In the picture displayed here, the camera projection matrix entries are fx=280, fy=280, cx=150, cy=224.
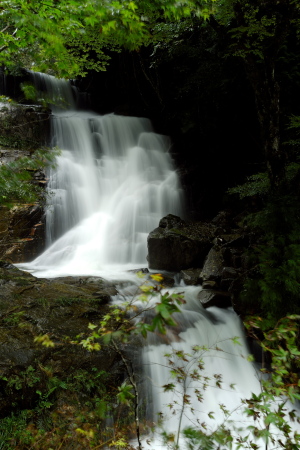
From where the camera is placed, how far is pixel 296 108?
10.3m

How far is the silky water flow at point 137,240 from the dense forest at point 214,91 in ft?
2.95

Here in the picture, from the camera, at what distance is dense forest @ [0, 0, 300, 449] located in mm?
3129

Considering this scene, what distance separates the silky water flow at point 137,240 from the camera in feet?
13.9

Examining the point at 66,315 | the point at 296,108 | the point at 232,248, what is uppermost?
the point at 296,108

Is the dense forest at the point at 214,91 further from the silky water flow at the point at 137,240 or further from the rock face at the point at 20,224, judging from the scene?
the rock face at the point at 20,224

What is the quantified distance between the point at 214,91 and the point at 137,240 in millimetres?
7475

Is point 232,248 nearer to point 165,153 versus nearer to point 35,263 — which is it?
point 35,263

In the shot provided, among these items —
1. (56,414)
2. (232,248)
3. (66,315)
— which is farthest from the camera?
(232,248)

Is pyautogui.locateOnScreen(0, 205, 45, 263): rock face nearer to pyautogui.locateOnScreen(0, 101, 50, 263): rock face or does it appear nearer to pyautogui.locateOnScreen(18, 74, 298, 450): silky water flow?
pyautogui.locateOnScreen(0, 101, 50, 263): rock face

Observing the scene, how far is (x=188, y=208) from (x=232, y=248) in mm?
5248

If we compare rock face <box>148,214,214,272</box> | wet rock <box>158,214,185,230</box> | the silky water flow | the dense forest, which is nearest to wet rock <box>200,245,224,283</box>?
the silky water flow

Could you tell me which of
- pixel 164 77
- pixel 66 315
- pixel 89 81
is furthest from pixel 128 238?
pixel 89 81

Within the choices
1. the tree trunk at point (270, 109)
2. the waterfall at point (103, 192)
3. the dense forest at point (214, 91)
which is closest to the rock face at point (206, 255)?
the dense forest at point (214, 91)

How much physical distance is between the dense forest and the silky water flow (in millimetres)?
899
